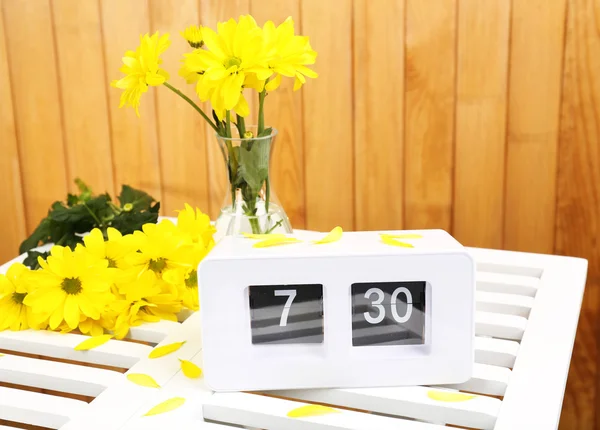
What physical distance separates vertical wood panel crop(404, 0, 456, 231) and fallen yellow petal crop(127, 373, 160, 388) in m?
0.88

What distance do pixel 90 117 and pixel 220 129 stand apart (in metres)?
0.89

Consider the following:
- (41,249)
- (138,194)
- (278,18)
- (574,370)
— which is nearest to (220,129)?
(138,194)

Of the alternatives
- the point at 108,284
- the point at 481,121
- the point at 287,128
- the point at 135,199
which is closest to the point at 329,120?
the point at 287,128

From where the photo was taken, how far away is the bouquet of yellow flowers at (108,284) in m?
1.01

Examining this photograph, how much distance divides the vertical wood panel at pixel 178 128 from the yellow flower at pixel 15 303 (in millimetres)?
755

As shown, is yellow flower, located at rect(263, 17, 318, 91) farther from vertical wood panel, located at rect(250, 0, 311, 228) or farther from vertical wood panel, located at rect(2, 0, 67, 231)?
vertical wood panel, located at rect(2, 0, 67, 231)

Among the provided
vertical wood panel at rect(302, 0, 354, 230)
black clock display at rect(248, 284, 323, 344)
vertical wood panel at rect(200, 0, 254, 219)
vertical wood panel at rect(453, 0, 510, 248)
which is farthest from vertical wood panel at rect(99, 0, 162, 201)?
black clock display at rect(248, 284, 323, 344)

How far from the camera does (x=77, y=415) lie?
0.86 metres

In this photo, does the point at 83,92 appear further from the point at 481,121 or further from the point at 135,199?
the point at 481,121

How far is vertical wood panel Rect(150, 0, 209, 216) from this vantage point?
67.0 inches

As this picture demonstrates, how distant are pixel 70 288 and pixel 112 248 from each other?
8 centimetres

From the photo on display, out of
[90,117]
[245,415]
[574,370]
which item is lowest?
[574,370]

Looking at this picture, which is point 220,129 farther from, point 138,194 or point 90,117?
point 90,117

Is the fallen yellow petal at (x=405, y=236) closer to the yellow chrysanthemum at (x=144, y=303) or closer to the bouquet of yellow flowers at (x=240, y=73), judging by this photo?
the bouquet of yellow flowers at (x=240, y=73)
